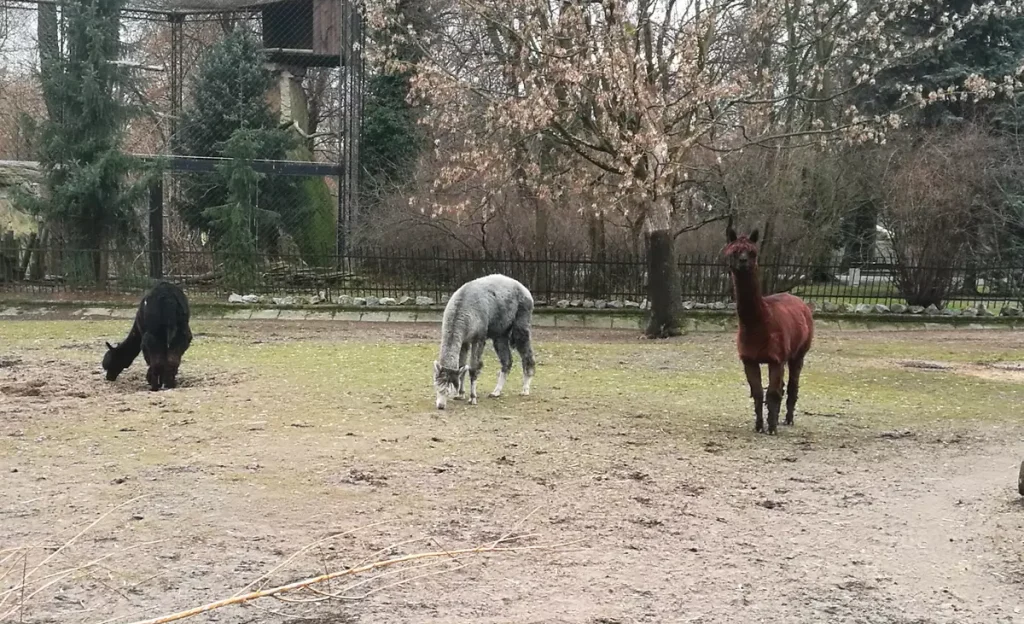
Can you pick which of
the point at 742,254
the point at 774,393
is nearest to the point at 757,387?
the point at 774,393

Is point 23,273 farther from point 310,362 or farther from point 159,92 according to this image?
point 159,92

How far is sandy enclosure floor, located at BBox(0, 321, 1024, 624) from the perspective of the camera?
4.31 m

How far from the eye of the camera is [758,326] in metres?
8.05

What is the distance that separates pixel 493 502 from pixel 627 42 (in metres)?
12.1

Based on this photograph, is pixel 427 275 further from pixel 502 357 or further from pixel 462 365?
pixel 462 365

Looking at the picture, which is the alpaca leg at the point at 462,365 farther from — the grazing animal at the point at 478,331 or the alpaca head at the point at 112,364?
the alpaca head at the point at 112,364

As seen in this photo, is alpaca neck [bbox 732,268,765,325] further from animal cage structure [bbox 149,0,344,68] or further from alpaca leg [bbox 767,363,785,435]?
animal cage structure [bbox 149,0,344,68]

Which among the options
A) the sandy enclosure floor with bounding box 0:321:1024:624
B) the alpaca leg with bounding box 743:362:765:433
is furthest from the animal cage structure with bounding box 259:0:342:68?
the alpaca leg with bounding box 743:362:765:433

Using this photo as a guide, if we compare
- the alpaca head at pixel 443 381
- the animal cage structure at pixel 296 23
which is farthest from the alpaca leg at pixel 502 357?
the animal cage structure at pixel 296 23

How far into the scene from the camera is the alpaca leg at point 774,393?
318 inches

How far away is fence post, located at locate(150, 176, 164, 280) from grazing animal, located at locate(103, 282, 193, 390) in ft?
35.0

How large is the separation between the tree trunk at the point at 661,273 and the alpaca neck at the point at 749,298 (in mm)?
9046

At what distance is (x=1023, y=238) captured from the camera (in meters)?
24.9

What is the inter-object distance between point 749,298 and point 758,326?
0.28 metres
